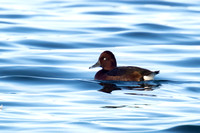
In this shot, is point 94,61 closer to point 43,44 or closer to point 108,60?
point 108,60

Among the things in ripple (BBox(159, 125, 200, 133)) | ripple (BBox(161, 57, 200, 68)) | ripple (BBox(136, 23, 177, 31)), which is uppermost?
ripple (BBox(136, 23, 177, 31))

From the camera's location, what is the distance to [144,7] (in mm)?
29828

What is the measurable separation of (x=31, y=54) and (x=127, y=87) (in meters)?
5.81

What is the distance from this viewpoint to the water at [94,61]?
386 inches

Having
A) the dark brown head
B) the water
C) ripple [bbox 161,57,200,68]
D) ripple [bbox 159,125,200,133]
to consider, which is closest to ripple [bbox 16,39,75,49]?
the water

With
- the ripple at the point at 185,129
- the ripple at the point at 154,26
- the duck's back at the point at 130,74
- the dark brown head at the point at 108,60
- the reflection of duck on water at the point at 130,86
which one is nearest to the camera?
the ripple at the point at 185,129

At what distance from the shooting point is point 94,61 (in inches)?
675

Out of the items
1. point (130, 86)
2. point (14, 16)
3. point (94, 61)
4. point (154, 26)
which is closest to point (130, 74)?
point (130, 86)

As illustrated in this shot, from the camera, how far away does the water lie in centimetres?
980

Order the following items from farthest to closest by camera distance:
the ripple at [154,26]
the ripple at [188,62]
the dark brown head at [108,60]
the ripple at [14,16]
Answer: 1. the ripple at [14,16]
2. the ripple at [154,26]
3. the ripple at [188,62]
4. the dark brown head at [108,60]

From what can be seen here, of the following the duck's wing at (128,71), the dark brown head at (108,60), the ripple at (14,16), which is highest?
the ripple at (14,16)

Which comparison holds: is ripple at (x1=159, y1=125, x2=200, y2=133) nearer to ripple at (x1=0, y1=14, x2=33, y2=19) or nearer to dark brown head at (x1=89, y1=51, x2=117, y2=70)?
dark brown head at (x1=89, y1=51, x2=117, y2=70)

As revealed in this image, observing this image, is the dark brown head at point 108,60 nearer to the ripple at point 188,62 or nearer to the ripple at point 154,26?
the ripple at point 188,62

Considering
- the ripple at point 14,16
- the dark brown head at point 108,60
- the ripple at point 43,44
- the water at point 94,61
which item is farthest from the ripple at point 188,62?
the ripple at point 14,16
